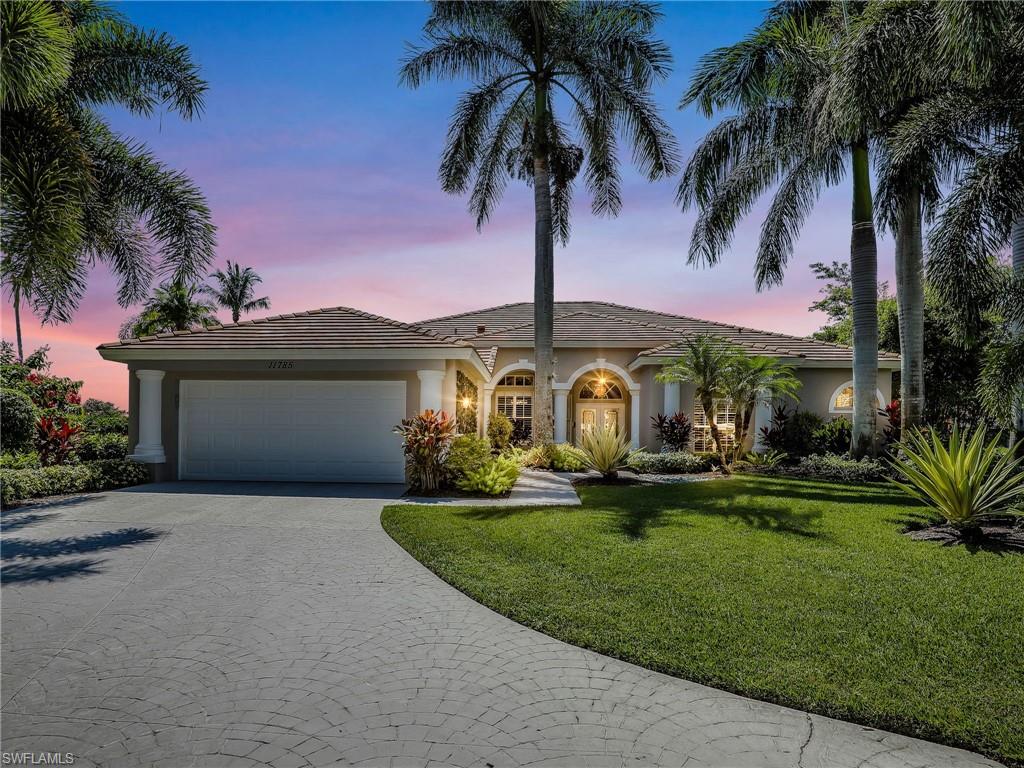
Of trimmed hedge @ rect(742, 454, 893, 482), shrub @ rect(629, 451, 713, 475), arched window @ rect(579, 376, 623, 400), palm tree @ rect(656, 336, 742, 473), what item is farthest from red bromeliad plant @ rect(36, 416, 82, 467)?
trimmed hedge @ rect(742, 454, 893, 482)

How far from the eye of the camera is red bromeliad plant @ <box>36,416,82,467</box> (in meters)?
12.1

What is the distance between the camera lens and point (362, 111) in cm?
1035

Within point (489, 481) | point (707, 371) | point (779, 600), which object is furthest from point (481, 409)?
point (779, 600)

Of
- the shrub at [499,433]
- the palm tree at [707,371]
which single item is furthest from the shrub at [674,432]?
the shrub at [499,433]

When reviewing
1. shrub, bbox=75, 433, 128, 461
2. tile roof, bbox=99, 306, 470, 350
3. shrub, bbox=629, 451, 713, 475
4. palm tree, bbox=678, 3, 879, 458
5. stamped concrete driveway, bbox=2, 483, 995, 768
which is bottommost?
stamped concrete driveway, bbox=2, 483, 995, 768

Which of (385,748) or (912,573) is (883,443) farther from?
(385,748)

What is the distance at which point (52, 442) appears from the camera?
39.8 ft

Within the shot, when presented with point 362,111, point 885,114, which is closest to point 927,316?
point 885,114

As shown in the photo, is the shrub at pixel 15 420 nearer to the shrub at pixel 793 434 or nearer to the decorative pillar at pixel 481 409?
the decorative pillar at pixel 481 409

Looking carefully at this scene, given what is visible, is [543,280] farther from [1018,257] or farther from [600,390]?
[1018,257]

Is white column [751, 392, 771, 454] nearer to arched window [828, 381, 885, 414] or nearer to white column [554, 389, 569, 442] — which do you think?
arched window [828, 381, 885, 414]

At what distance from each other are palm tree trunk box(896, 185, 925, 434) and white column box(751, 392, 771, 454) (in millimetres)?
4282

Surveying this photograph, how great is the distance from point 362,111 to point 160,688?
9461 mm

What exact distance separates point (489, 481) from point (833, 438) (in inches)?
Answer: 461
